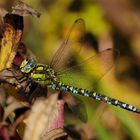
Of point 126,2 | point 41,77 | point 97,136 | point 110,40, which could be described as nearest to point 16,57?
point 41,77

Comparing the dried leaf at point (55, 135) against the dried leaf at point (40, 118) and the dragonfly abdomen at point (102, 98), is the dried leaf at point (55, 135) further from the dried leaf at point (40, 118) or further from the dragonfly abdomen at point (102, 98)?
the dragonfly abdomen at point (102, 98)

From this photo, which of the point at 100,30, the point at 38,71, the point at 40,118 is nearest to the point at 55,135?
the point at 40,118

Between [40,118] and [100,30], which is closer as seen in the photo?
[40,118]

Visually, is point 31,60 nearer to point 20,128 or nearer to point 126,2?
point 20,128

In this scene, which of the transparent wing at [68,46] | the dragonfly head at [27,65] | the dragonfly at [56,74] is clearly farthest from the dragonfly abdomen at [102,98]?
the dragonfly head at [27,65]

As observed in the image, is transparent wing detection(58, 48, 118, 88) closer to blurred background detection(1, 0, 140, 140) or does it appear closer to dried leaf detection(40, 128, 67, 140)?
blurred background detection(1, 0, 140, 140)

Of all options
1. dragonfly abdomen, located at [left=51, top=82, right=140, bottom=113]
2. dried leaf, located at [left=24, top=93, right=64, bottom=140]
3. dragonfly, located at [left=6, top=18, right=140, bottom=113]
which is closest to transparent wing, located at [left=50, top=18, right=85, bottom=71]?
dragonfly, located at [left=6, top=18, right=140, bottom=113]

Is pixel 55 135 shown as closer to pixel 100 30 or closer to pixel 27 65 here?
pixel 27 65
